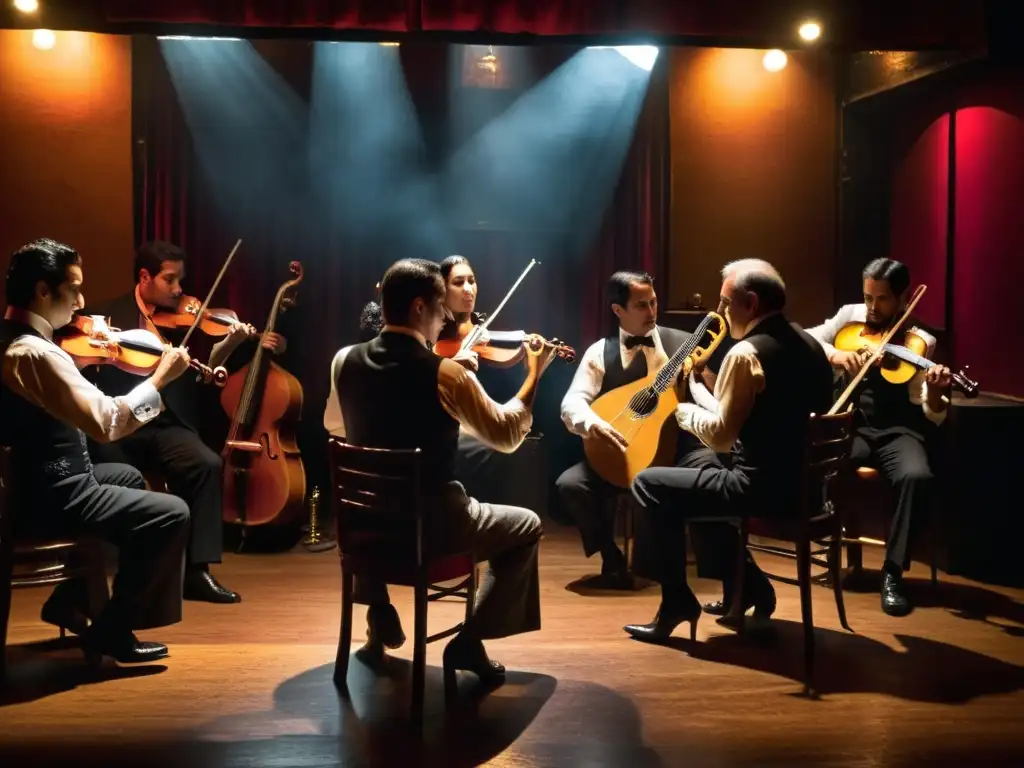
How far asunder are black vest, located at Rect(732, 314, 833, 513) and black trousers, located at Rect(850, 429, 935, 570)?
0.90m

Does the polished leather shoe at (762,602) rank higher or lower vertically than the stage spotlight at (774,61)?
lower

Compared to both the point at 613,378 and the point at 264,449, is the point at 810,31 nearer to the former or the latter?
the point at 613,378

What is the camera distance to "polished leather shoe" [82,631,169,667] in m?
3.25

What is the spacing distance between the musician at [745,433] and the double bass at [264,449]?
1693 mm

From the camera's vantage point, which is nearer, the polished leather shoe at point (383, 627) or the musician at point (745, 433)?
the musician at point (745, 433)

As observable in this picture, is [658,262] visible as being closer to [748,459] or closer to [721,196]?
[721,196]

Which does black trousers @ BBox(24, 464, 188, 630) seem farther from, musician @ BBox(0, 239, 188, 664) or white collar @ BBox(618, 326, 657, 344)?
white collar @ BBox(618, 326, 657, 344)

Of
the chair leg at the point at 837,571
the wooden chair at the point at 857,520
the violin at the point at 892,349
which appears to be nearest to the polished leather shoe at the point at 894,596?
the wooden chair at the point at 857,520

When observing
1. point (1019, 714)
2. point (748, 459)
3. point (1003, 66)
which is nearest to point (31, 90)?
point (748, 459)

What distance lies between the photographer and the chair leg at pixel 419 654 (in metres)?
2.81

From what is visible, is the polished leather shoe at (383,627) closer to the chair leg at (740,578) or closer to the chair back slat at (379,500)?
the chair back slat at (379,500)

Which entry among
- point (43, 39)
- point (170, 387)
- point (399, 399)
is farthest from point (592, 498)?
point (43, 39)

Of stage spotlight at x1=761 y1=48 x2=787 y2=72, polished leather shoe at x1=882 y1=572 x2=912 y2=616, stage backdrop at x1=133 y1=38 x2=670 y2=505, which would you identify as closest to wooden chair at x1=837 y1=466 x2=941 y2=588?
polished leather shoe at x1=882 y1=572 x2=912 y2=616

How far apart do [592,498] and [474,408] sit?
1557mm
